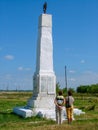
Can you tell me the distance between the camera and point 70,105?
14.9 m

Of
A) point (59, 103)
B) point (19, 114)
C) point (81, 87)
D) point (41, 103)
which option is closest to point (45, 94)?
point (41, 103)

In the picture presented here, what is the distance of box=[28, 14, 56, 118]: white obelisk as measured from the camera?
65.1 ft

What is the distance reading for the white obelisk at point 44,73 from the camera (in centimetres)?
1983

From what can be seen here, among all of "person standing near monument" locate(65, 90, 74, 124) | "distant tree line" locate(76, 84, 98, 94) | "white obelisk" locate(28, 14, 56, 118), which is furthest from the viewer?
"distant tree line" locate(76, 84, 98, 94)

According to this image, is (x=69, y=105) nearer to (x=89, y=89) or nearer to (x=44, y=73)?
(x=44, y=73)

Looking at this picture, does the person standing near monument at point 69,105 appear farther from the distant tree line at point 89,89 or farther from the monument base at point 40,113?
the distant tree line at point 89,89

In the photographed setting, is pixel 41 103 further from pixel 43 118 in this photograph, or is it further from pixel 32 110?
pixel 43 118

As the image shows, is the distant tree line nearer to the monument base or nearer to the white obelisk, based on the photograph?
the white obelisk

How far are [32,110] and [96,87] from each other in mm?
95091

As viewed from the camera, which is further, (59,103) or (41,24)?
(41,24)

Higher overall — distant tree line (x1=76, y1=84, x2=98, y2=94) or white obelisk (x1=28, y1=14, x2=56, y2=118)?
distant tree line (x1=76, y1=84, x2=98, y2=94)

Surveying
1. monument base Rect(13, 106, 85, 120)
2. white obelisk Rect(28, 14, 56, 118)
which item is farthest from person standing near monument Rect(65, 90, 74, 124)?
white obelisk Rect(28, 14, 56, 118)

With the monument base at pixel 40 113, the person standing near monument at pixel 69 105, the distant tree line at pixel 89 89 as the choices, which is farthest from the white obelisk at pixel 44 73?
the distant tree line at pixel 89 89

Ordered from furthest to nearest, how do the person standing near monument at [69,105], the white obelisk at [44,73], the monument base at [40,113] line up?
the white obelisk at [44,73]
the monument base at [40,113]
the person standing near monument at [69,105]
